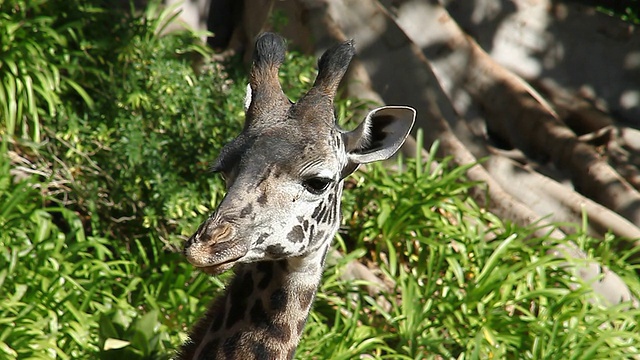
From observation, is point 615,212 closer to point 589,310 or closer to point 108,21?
point 589,310

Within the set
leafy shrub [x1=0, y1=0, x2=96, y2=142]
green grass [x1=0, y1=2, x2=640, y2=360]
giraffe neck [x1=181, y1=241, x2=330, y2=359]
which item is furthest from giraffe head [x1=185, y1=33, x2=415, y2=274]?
leafy shrub [x1=0, y1=0, x2=96, y2=142]

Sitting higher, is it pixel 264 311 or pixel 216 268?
pixel 216 268

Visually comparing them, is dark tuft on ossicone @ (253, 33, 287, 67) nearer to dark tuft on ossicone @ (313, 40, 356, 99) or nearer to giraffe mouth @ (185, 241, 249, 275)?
dark tuft on ossicone @ (313, 40, 356, 99)

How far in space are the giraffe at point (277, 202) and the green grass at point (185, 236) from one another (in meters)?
1.50

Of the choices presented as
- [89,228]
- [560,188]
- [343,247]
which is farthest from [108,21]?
[560,188]

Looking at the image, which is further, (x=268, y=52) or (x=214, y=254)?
(x=268, y=52)

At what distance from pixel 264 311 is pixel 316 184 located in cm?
50

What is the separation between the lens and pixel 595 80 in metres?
8.23

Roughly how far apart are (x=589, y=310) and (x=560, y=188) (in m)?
1.50

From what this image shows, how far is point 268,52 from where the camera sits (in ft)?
11.2

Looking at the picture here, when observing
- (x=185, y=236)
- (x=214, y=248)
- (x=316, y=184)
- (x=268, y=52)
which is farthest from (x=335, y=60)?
(x=185, y=236)

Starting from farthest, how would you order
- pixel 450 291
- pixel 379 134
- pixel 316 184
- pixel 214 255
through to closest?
pixel 450 291 → pixel 379 134 → pixel 316 184 → pixel 214 255

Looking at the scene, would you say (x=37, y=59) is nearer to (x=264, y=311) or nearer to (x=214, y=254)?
(x=264, y=311)

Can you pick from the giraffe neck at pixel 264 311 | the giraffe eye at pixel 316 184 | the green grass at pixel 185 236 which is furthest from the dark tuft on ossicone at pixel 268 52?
the green grass at pixel 185 236
